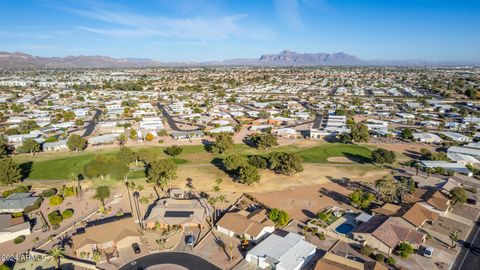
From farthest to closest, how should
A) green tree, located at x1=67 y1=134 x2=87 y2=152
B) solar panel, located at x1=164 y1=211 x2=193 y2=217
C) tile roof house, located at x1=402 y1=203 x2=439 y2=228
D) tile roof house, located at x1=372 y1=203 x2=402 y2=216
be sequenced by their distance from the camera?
green tree, located at x1=67 y1=134 x2=87 y2=152
tile roof house, located at x1=372 y1=203 x2=402 y2=216
solar panel, located at x1=164 y1=211 x2=193 y2=217
tile roof house, located at x1=402 y1=203 x2=439 y2=228

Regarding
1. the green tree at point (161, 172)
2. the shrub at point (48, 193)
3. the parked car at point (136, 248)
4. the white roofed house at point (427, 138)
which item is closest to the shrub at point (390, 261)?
the parked car at point (136, 248)

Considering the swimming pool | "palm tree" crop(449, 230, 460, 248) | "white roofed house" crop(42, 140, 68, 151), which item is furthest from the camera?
"white roofed house" crop(42, 140, 68, 151)

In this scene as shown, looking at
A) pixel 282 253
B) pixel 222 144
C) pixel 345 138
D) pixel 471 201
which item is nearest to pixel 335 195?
pixel 471 201

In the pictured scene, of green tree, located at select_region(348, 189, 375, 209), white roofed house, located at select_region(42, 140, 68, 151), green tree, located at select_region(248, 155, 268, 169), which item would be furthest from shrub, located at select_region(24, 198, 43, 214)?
green tree, located at select_region(348, 189, 375, 209)

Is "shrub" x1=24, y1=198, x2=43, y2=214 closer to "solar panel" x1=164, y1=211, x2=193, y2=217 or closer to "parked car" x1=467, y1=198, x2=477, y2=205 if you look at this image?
"solar panel" x1=164, y1=211, x2=193, y2=217

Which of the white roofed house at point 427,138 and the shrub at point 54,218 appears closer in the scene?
the shrub at point 54,218

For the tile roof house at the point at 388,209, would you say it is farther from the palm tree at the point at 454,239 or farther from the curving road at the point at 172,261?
the curving road at the point at 172,261
